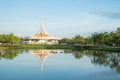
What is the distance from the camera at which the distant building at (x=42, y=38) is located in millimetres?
95375

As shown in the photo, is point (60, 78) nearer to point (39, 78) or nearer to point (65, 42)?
point (39, 78)

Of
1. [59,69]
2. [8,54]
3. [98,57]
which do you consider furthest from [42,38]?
[59,69]

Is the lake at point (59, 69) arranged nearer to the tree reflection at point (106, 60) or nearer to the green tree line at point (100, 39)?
the tree reflection at point (106, 60)

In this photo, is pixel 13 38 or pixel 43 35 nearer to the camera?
pixel 13 38

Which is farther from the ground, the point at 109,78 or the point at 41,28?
the point at 41,28

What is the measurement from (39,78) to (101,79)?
3.41 m

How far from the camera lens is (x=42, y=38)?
94.9 m

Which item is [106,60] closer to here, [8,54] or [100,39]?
[8,54]

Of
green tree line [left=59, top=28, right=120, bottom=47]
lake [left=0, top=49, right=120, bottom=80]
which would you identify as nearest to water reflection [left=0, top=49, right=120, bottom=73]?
lake [left=0, top=49, right=120, bottom=80]

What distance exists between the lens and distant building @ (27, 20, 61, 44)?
313ft

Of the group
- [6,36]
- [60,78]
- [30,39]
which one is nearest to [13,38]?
[6,36]

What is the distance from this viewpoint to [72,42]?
9119cm

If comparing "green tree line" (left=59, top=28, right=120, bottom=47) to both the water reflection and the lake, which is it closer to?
the water reflection

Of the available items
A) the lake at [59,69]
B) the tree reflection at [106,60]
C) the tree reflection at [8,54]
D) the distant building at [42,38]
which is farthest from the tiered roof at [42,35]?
the lake at [59,69]
